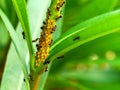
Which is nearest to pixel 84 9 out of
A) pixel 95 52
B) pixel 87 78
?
pixel 95 52

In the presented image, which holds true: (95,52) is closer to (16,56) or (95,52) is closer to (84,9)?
(84,9)

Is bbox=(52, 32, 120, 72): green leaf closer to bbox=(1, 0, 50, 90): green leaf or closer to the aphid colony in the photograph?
bbox=(1, 0, 50, 90): green leaf

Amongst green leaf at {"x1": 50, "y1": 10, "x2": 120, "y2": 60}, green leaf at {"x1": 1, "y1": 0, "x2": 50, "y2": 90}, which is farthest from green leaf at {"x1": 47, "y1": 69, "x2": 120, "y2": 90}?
green leaf at {"x1": 50, "y1": 10, "x2": 120, "y2": 60}

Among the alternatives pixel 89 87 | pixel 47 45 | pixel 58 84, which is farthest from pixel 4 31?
pixel 47 45

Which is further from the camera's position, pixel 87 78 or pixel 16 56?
pixel 87 78

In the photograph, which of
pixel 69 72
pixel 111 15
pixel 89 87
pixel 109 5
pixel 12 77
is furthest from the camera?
pixel 69 72

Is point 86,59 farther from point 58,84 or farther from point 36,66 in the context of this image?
point 36,66
